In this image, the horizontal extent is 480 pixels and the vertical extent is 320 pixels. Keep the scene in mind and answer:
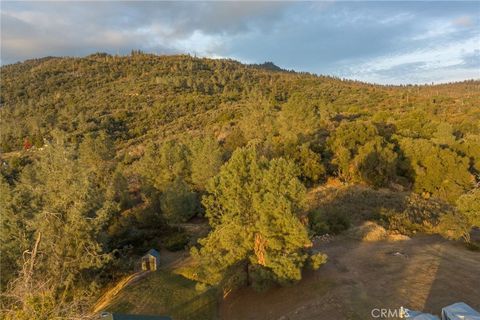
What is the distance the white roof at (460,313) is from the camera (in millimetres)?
10672

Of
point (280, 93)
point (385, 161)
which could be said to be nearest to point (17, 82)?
point (280, 93)

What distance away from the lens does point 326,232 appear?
23219mm

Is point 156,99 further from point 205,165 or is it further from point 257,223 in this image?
point 257,223

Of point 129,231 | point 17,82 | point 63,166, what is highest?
point 17,82

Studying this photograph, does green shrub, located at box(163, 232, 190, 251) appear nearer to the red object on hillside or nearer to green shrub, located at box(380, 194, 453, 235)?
green shrub, located at box(380, 194, 453, 235)

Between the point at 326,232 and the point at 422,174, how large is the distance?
13.9 metres

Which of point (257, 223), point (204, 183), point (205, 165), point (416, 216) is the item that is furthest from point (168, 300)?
point (416, 216)

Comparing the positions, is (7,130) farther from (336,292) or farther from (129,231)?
(336,292)

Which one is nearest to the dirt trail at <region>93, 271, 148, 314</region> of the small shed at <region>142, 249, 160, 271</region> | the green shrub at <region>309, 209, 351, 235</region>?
the small shed at <region>142, 249, 160, 271</region>

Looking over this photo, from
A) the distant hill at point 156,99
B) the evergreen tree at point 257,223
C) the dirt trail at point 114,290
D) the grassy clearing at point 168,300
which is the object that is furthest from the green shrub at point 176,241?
the distant hill at point 156,99

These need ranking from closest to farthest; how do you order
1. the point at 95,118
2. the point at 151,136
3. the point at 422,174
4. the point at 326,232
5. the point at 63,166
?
1. the point at 63,166
2. the point at 326,232
3. the point at 422,174
4. the point at 151,136
5. the point at 95,118

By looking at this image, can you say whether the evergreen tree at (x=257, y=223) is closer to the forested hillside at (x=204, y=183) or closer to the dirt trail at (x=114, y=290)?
the forested hillside at (x=204, y=183)

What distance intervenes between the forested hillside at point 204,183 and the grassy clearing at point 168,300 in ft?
3.00

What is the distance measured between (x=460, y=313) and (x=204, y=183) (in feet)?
74.3
